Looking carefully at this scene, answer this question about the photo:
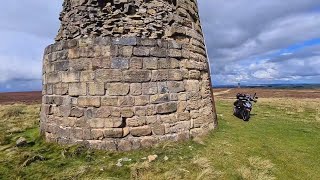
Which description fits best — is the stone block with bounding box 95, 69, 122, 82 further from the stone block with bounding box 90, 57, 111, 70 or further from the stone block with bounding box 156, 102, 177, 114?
the stone block with bounding box 156, 102, 177, 114

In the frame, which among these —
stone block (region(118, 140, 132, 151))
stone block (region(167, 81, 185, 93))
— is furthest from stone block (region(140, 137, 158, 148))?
stone block (region(167, 81, 185, 93))

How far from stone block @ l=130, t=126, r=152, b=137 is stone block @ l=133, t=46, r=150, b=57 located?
1994 millimetres

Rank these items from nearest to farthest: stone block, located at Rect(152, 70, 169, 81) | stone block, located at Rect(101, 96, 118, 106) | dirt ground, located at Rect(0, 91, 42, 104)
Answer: stone block, located at Rect(101, 96, 118, 106) < stone block, located at Rect(152, 70, 169, 81) < dirt ground, located at Rect(0, 91, 42, 104)

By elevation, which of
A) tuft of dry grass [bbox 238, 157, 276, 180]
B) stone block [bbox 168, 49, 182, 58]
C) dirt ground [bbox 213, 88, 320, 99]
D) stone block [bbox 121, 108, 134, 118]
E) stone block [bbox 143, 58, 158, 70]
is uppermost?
stone block [bbox 168, 49, 182, 58]

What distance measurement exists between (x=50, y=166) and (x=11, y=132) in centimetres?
496

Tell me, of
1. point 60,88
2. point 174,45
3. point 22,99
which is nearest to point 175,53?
point 174,45

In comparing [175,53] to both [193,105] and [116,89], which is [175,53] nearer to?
[193,105]

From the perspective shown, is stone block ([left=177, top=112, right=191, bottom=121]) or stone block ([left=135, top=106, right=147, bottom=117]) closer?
stone block ([left=135, top=106, right=147, bottom=117])

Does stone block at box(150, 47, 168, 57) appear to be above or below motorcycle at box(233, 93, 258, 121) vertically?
above

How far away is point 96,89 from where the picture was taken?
314 inches

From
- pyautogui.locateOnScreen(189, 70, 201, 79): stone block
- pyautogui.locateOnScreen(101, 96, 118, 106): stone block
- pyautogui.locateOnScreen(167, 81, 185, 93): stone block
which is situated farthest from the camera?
pyautogui.locateOnScreen(189, 70, 201, 79): stone block

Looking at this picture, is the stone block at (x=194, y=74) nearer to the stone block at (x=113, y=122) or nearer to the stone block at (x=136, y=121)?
the stone block at (x=136, y=121)

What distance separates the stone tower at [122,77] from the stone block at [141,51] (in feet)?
0.09

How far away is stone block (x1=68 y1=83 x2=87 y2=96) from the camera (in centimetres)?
809
